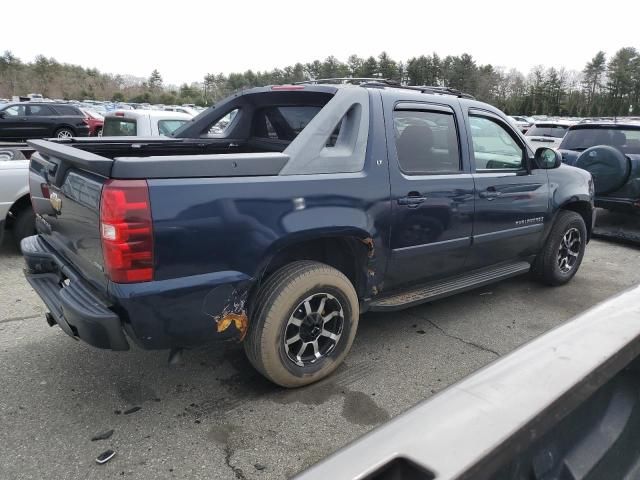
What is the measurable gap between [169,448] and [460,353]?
2189mm

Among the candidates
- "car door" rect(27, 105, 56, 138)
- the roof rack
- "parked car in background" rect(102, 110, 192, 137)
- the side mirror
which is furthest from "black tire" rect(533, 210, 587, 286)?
"car door" rect(27, 105, 56, 138)

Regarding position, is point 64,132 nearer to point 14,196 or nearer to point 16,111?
point 16,111

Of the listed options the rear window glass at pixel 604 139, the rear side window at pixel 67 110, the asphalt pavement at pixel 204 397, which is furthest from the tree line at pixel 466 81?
the asphalt pavement at pixel 204 397

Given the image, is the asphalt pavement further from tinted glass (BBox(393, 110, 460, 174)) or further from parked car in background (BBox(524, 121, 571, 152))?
parked car in background (BBox(524, 121, 571, 152))

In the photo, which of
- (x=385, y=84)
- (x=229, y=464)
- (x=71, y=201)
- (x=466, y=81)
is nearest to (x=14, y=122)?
(x=71, y=201)

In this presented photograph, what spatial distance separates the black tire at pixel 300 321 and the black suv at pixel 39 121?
16.3m

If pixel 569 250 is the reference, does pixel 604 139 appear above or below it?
above

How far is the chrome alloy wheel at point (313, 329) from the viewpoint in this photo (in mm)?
3092

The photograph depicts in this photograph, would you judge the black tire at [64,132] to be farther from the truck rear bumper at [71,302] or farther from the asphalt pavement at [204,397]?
the truck rear bumper at [71,302]

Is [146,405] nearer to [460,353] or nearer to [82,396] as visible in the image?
[82,396]

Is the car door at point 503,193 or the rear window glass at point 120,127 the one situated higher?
the rear window glass at point 120,127

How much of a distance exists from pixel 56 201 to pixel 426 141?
8.40 feet

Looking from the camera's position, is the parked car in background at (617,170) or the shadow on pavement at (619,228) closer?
the parked car in background at (617,170)

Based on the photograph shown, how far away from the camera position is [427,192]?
11.7ft
